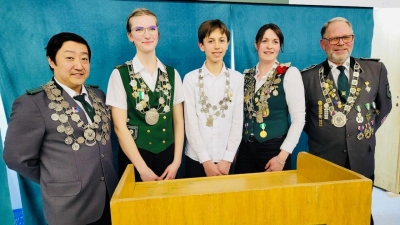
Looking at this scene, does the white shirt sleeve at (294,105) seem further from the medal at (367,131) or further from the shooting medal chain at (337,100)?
the medal at (367,131)

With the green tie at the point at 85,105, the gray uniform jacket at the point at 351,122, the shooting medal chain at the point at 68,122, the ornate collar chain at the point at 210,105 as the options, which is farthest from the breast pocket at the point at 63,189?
the gray uniform jacket at the point at 351,122

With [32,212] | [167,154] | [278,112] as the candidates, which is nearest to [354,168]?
[278,112]

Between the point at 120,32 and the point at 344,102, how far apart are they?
163cm

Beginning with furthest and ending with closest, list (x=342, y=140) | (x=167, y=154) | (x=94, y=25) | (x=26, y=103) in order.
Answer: (x=94, y=25) → (x=342, y=140) → (x=167, y=154) → (x=26, y=103)

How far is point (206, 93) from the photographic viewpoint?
1.70 m

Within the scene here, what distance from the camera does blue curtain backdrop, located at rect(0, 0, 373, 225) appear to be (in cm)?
183

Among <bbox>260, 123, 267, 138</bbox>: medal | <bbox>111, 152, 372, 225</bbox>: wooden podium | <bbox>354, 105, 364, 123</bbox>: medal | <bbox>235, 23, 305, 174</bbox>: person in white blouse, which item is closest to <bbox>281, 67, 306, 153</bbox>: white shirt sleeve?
<bbox>235, 23, 305, 174</bbox>: person in white blouse

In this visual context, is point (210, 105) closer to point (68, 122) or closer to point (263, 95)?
point (263, 95)

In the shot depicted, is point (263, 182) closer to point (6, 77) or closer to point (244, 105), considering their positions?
point (244, 105)

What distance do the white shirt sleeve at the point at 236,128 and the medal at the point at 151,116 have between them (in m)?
0.48

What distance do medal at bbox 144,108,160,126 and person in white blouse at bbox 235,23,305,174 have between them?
610mm

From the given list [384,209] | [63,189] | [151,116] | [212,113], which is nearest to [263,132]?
[212,113]

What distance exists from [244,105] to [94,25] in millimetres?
1204

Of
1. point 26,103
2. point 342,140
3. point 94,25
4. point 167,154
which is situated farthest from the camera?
point 94,25
